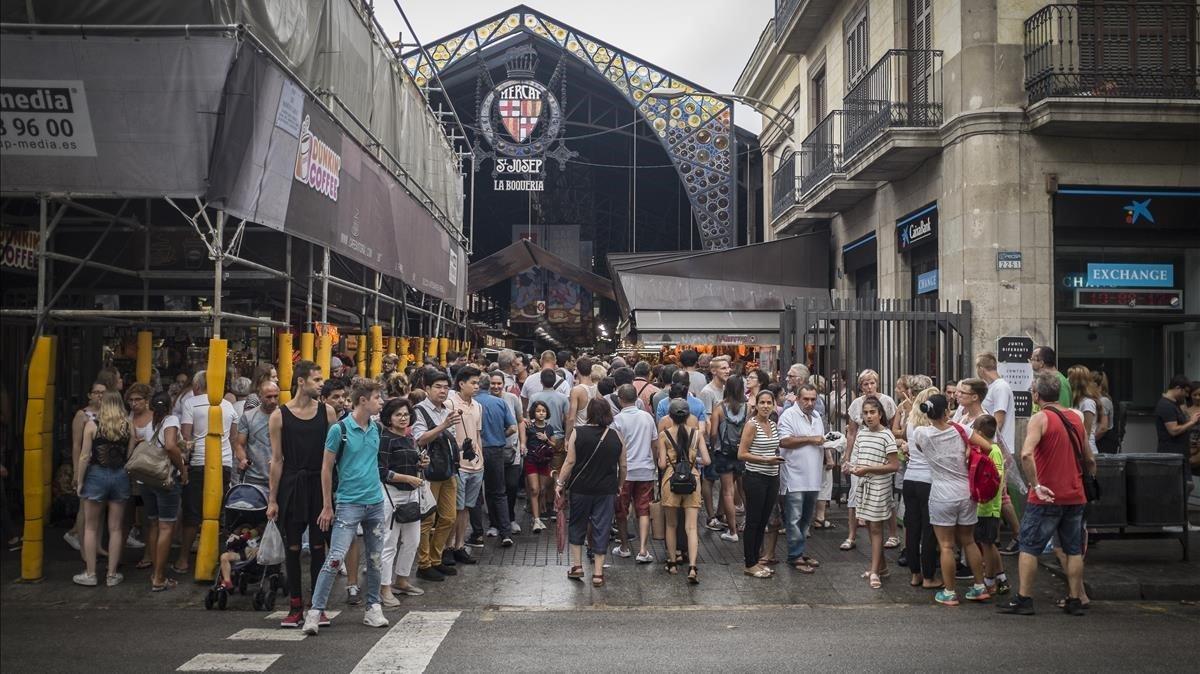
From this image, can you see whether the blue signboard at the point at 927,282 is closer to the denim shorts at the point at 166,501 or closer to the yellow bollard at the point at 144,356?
the yellow bollard at the point at 144,356

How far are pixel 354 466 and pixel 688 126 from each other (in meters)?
23.8

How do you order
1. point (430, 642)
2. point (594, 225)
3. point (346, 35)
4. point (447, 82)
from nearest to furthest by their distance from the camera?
point (430, 642) < point (346, 35) < point (447, 82) < point (594, 225)

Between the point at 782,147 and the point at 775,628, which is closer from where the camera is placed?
the point at 775,628

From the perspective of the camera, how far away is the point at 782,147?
26.3 metres

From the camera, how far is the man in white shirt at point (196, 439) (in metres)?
8.48

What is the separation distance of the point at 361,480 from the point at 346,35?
27.3ft

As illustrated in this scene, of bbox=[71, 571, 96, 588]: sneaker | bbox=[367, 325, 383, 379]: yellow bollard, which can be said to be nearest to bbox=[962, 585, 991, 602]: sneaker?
bbox=[71, 571, 96, 588]: sneaker

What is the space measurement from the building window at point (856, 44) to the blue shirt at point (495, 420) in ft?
35.8

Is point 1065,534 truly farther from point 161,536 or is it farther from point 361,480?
point 161,536

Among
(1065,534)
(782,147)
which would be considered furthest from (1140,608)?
(782,147)

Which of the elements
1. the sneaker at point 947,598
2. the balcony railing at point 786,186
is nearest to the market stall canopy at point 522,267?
the balcony railing at point 786,186

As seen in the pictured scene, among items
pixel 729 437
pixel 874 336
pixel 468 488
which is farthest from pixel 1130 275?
pixel 468 488

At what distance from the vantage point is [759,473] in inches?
344

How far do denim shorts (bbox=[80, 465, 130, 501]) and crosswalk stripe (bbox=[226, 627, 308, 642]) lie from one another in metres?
2.05
